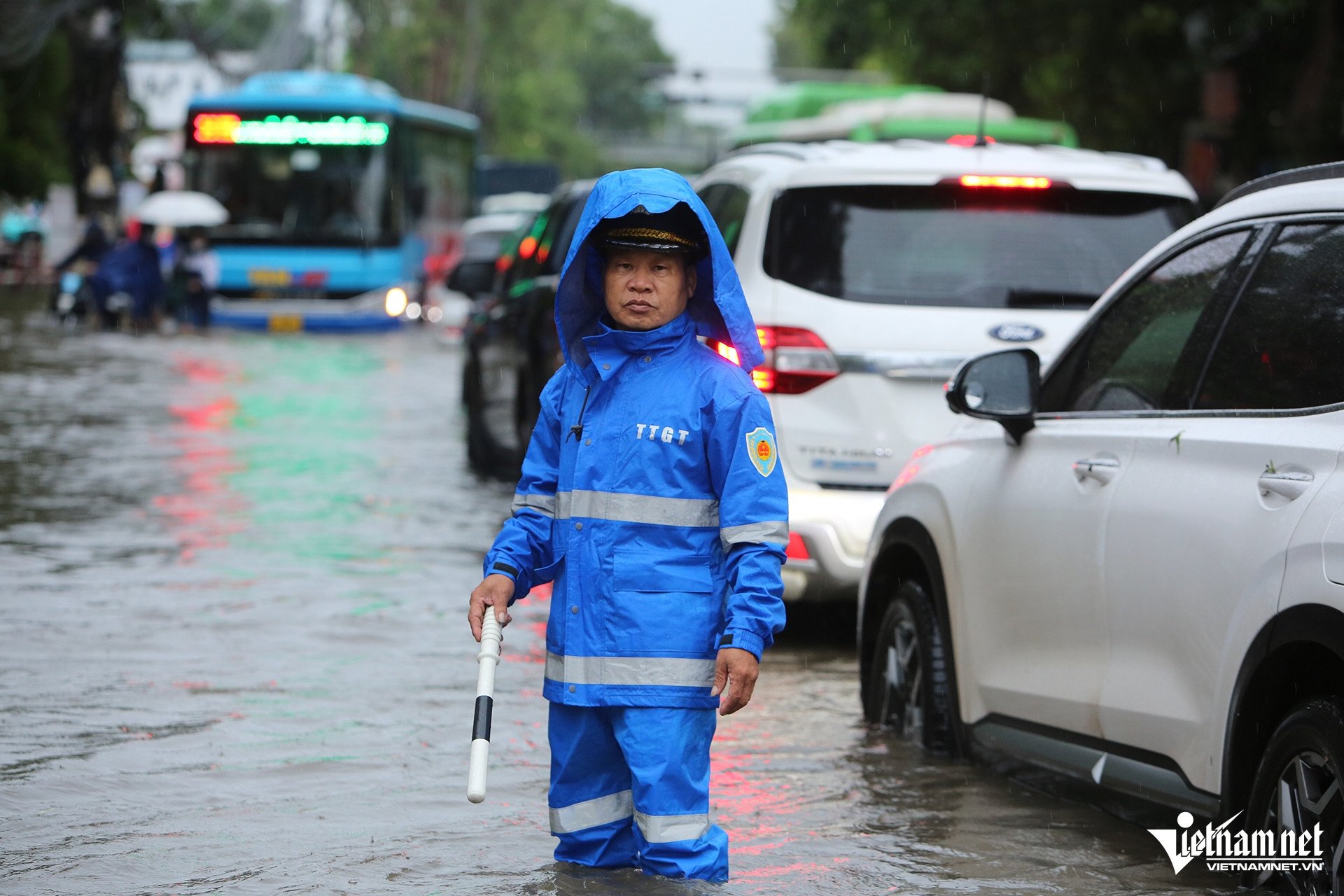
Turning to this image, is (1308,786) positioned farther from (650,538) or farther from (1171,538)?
(650,538)

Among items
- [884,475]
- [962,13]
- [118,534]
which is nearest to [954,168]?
[884,475]

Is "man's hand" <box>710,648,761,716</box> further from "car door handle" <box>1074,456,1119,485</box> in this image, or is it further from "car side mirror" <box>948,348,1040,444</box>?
"car side mirror" <box>948,348,1040,444</box>

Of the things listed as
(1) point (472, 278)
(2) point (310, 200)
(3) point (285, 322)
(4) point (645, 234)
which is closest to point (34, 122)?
(2) point (310, 200)

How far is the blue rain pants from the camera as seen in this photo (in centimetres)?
434

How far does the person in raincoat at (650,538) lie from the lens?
14.1 ft

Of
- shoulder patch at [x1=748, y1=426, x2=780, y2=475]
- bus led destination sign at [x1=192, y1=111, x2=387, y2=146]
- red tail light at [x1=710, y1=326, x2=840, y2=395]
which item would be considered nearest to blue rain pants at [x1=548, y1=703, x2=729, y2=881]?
shoulder patch at [x1=748, y1=426, x2=780, y2=475]

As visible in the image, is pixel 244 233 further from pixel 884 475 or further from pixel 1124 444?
pixel 1124 444

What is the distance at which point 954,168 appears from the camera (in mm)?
7578

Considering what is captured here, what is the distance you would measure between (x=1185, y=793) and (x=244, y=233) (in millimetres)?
27447

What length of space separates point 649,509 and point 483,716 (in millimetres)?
582

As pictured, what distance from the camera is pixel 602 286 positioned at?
4.78 meters

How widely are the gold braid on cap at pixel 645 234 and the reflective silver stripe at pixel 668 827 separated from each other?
1.20 m

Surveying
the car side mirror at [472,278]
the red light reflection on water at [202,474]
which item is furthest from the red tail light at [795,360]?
the car side mirror at [472,278]

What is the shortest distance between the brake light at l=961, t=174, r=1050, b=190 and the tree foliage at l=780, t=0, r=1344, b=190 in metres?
18.4
